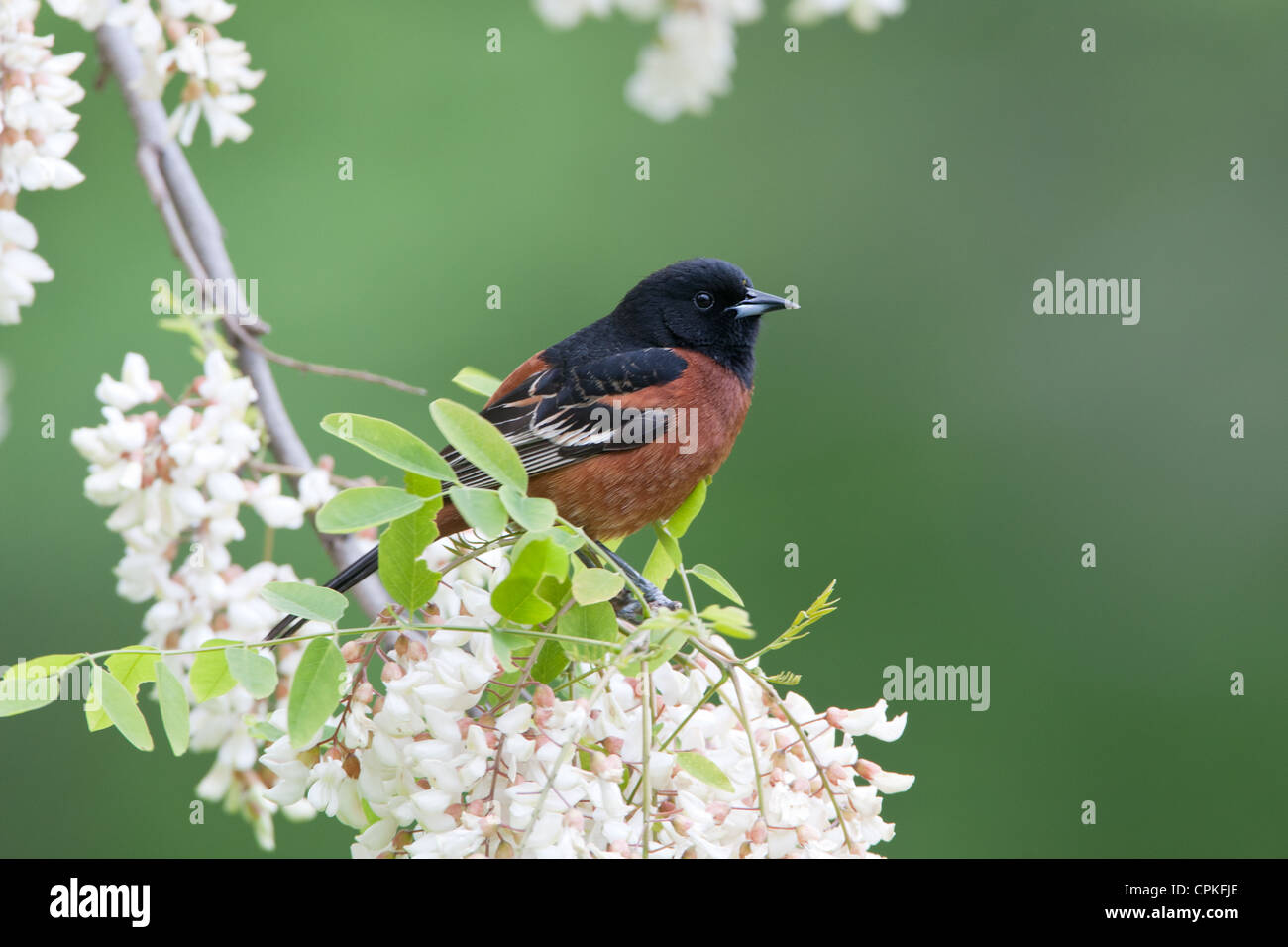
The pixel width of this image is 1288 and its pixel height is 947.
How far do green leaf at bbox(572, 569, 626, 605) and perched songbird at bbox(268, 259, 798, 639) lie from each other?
2.24 ft

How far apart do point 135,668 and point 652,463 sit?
90 cm

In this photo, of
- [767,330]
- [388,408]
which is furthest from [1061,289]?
[388,408]

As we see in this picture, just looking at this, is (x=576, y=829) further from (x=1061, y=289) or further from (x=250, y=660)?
(x=1061, y=289)

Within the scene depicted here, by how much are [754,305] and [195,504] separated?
3.22ft

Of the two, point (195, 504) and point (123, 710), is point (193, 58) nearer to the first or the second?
point (195, 504)

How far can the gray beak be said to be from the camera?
7.39ft

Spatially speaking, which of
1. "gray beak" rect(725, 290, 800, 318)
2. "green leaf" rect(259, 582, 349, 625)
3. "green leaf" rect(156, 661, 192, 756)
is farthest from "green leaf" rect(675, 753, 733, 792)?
"gray beak" rect(725, 290, 800, 318)

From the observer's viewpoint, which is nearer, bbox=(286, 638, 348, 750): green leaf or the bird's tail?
bbox=(286, 638, 348, 750): green leaf

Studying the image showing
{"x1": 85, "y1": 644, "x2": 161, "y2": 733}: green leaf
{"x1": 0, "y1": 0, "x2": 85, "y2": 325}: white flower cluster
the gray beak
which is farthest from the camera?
the gray beak

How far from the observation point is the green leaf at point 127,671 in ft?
4.33

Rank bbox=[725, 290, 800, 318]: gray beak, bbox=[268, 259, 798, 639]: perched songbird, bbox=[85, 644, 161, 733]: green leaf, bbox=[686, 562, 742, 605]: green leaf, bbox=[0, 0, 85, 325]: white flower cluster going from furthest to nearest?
bbox=[725, 290, 800, 318]: gray beak, bbox=[268, 259, 798, 639]: perched songbird, bbox=[0, 0, 85, 325]: white flower cluster, bbox=[686, 562, 742, 605]: green leaf, bbox=[85, 644, 161, 733]: green leaf

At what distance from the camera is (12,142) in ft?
5.30

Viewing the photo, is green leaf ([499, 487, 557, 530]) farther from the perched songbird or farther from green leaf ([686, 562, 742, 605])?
the perched songbird

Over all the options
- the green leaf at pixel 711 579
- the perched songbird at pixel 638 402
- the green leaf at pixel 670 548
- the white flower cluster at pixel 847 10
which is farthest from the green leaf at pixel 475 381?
the white flower cluster at pixel 847 10
